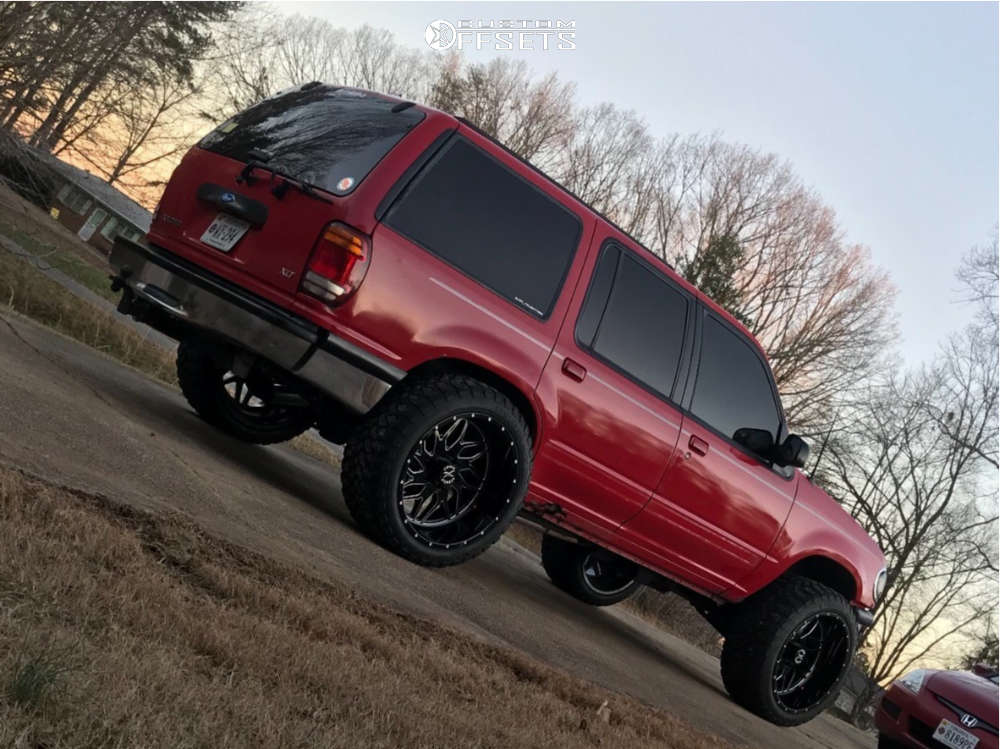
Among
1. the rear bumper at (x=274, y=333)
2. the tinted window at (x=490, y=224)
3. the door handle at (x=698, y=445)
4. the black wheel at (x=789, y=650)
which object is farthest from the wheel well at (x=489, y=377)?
the black wheel at (x=789, y=650)

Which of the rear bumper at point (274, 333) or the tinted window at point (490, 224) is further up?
the tinted window at point (490, 224)

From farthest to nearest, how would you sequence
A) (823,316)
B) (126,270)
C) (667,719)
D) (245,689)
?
(823,316) → (126,270) → (667,719) → (245,689)

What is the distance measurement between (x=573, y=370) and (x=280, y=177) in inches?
64.8

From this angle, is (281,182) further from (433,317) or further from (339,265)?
(433,317)

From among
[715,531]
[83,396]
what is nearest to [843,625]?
[715,531]

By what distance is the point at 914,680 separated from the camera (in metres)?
8.50

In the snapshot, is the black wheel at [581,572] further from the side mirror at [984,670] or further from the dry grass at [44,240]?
the dry grass at [44,240]

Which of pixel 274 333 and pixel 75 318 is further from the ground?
pixel 274 333

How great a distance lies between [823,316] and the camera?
33.5m

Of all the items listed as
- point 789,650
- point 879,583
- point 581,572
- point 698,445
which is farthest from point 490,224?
point 879,583

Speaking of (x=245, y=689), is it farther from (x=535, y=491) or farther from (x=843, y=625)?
(x=843, y=625)

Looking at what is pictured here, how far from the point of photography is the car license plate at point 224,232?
4.82 metres

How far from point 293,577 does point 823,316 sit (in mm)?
32001

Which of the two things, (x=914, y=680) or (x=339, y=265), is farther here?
(x=914, y=680)
